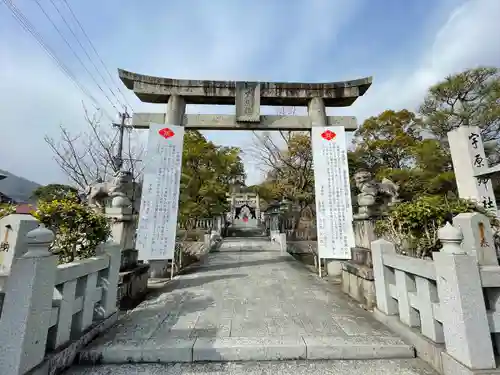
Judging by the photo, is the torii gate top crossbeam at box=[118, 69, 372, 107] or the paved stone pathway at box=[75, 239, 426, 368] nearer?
the paved stone pathway at box=[75, 239, 426, 368]

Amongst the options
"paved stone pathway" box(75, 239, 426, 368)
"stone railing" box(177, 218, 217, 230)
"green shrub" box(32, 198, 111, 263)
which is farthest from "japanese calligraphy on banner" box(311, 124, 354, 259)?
"stone railing" box(177, 218, 217, 230)

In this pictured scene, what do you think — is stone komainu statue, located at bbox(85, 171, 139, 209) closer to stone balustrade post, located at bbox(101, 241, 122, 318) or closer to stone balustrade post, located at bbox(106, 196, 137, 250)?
stone balustrade post, located at bbox(106, 196, 137, 250)

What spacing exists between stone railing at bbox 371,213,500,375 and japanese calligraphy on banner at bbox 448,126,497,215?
15.8 ft

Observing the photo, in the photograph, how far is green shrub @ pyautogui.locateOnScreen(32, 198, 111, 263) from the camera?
121 inches

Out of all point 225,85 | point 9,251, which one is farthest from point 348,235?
point 9,251

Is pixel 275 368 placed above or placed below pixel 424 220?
below

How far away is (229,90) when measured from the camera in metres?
6.32

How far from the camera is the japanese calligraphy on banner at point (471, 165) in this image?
591cm

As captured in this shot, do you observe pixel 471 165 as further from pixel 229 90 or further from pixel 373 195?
pixel 229 90

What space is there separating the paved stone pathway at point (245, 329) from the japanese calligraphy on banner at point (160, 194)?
102 centimetres

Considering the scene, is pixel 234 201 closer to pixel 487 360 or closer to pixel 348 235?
pixel 348 235

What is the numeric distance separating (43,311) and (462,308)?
3.55 meters

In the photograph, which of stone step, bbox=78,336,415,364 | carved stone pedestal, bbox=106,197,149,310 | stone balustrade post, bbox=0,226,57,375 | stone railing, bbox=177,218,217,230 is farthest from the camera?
stone railing, bbox=177,218,217,230

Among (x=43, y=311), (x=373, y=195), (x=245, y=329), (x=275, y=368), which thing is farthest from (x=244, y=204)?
(x=43, y=311)
